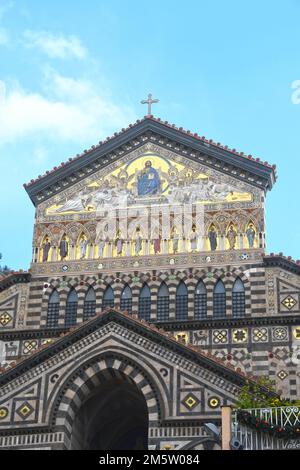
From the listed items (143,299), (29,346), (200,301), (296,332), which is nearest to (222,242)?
(200,301)

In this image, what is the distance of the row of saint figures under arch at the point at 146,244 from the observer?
42.3 metres

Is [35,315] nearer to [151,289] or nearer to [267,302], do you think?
[151,289]

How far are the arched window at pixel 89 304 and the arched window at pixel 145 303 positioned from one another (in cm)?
192

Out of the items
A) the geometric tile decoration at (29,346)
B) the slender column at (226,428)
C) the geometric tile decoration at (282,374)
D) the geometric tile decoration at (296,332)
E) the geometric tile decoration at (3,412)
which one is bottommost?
the slender column at (226,428)

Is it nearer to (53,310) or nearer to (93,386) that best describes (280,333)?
(93,386)

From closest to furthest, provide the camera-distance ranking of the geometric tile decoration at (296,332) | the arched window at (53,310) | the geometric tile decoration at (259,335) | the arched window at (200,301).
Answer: the geometric tile decoration at (296,332) → the geometric tile decoration at (259,335) → the arched window at (200,301) → the arched window at (53,310)

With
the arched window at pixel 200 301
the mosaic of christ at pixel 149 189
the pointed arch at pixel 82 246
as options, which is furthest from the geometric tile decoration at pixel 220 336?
the pointed arch at pixel 82 246

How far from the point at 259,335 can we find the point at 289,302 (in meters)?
1.85

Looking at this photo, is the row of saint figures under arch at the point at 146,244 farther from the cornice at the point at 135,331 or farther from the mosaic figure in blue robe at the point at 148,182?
the cornice at the point at 135,331

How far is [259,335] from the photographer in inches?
1572

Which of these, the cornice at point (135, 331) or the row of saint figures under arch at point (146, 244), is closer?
the cornice at point (135, 331)

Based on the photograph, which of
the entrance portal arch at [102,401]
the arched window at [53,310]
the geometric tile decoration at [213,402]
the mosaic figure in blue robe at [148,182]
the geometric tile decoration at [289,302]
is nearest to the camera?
the geometric tile decoration at [213,402]

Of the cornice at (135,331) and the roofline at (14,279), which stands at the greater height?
the roofline at (14,279)
